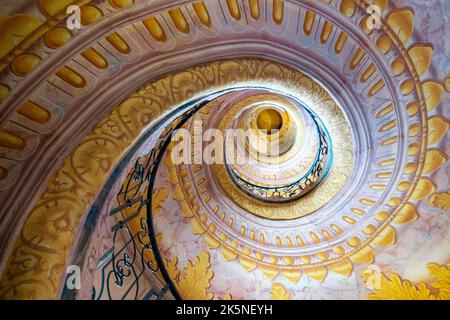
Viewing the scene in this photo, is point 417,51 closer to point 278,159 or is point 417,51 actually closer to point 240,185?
point 240,185

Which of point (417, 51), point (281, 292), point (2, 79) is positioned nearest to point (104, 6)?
point (2, 79)

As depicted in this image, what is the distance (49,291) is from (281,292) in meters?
4.04

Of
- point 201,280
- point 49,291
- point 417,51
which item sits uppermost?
point 417,51

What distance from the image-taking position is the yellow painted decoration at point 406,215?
3535 millimetres

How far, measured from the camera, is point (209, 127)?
5297 mm

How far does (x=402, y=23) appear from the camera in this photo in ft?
7.72

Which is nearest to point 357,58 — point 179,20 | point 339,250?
point 179,20

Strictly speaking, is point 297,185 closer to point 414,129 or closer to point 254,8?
point 414,129

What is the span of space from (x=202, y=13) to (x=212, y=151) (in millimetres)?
3426

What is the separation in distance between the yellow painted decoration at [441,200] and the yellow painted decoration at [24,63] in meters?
4.06

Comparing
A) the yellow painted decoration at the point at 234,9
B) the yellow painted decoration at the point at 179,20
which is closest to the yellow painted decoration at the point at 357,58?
the yellow painted decoration at the point at 234,9

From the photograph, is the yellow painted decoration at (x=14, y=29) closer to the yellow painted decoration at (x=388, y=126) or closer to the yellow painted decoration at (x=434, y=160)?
the yellow painted decoration at (x=388, y=126)

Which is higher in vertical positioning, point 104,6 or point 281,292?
point 104,6

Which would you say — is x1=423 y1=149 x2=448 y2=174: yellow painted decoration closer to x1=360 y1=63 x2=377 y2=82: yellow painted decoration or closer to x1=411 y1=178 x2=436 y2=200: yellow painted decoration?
x1=411 y1=178 x2=436 y2=200: yellow painted decoration
